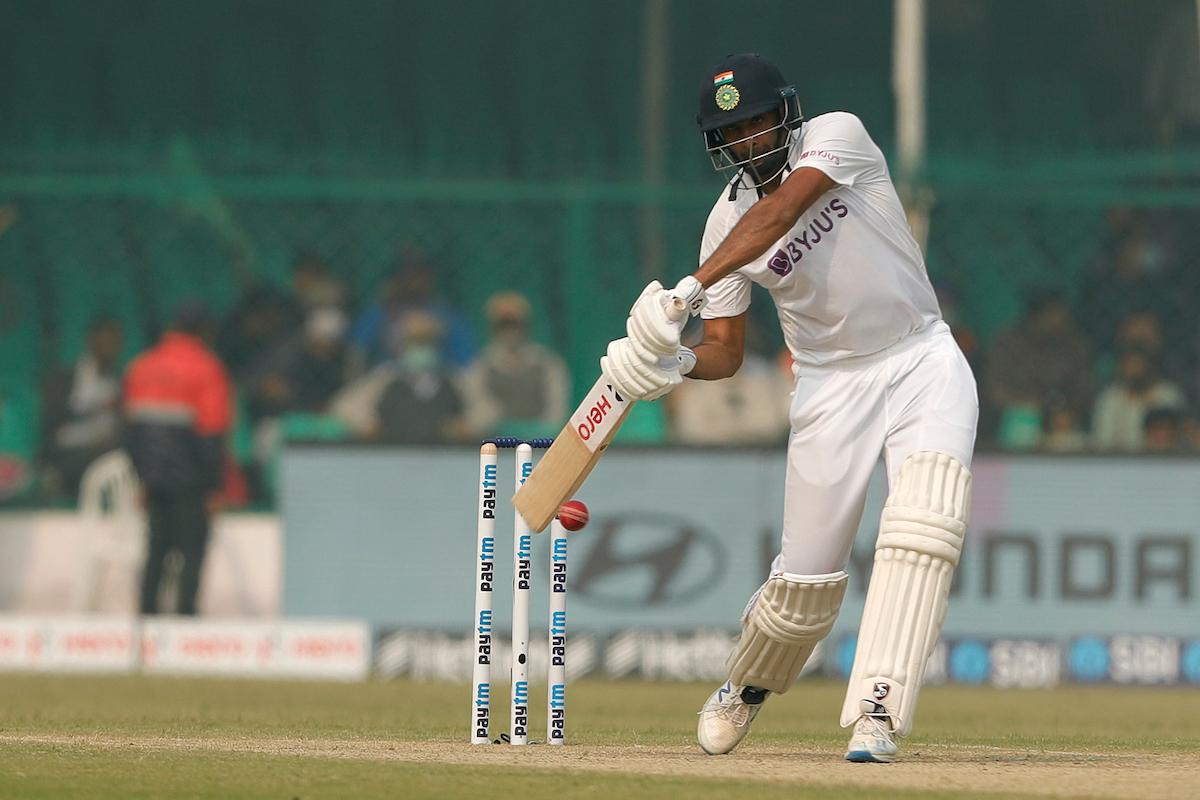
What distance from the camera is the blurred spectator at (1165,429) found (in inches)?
486

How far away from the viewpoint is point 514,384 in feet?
41.2

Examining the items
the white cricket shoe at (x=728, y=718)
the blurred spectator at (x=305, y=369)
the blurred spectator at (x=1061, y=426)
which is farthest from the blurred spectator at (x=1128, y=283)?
the white cricket shoe at (x=728, y=718)

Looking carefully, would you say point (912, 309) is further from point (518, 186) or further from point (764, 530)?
point (518, 186)

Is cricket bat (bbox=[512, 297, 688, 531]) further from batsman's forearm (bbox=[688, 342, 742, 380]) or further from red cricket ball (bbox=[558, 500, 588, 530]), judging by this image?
batsman's forearm (bbox=[688, 342, 742, 380])

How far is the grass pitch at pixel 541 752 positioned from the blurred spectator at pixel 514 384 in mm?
2393

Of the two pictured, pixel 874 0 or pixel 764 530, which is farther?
pixel 874 0

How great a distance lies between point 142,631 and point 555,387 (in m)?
2.58

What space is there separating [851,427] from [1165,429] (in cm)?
656

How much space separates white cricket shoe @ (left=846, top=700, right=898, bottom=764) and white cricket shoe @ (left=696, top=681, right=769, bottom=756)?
609 mm

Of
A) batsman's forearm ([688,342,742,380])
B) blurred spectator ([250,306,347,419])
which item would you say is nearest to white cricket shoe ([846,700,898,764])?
batsman's forearm ([688,342,742,380])

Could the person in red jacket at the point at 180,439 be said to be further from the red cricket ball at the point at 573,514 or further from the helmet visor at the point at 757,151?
the helmet visor at the point at 757,151

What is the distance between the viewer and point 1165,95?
13.9 metres

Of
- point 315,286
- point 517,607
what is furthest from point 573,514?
point 315,286

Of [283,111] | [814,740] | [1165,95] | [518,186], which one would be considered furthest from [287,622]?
[1165,95]
